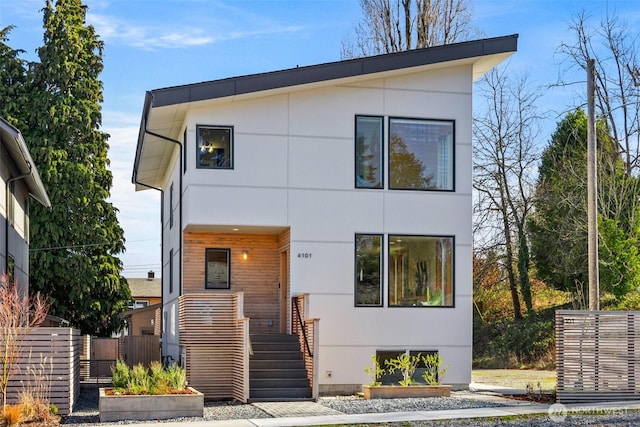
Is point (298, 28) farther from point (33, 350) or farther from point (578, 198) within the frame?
point (578, 198)

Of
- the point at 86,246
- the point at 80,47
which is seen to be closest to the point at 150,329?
the point at 86,246

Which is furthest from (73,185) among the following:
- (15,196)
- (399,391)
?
(399,391)

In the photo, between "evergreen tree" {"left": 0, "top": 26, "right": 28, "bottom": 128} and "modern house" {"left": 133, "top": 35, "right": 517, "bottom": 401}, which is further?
"evergreen tree" {"left": 0, "top": 26, "right": 28, "bottom": 128}

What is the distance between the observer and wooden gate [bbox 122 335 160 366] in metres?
28.1

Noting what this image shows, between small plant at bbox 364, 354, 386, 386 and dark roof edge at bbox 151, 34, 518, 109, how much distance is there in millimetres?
6199

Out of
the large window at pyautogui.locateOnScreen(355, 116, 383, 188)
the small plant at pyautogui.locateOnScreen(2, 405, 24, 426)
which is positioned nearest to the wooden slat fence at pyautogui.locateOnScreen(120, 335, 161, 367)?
the large window at pyautogui.locateOnScreen(355, 116, 383, 188)

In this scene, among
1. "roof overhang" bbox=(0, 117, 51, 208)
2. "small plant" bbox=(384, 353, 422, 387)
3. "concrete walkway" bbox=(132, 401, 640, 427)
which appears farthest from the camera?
"small plant" bbox=(384, 353, 422, 387)

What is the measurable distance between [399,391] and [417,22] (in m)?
18.5

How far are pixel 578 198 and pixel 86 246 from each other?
1975cm

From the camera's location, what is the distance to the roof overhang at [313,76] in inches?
714

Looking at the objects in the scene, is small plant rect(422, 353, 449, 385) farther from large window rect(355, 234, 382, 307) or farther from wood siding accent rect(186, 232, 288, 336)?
wood siding accent rect(186, 232, 288, 336)

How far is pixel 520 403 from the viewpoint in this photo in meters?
16.2

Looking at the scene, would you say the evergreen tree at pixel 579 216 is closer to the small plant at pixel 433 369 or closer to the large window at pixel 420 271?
the large window at pixel 420 271

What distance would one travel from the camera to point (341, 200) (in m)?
19.2
